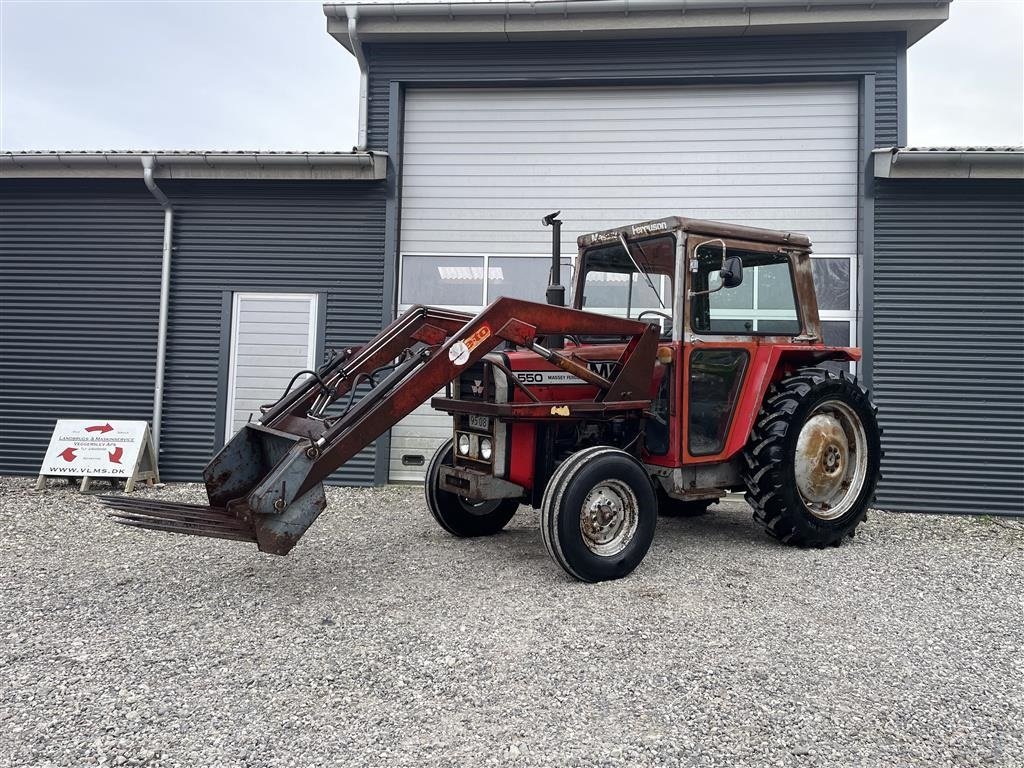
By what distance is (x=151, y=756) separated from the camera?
2.24 m

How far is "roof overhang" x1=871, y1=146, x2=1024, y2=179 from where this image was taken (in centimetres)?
669

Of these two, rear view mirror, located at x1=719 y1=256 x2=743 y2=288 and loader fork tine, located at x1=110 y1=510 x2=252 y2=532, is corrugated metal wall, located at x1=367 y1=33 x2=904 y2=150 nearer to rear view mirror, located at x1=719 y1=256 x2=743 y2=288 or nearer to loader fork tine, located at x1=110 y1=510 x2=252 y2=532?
rear view mirror, located at x1=719 y1=256 x2=743 y2=288

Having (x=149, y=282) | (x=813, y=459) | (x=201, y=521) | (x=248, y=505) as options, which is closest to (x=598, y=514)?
(x=813, y=459)

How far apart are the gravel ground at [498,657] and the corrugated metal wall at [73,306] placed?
331 centimetres

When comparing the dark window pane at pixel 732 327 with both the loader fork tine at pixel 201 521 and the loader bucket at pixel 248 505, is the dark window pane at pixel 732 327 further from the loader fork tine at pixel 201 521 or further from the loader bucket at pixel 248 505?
the loader fork tine at pixel 201 521

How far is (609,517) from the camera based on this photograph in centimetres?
419

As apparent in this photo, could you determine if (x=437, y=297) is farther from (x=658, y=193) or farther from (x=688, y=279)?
(x=688, y=279)

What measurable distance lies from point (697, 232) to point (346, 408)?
8.84ft

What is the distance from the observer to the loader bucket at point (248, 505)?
134 inches

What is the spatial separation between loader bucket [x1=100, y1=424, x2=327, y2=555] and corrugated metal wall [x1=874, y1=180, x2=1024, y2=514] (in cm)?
626

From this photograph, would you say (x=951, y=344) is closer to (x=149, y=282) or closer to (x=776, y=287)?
(x=776, y=287)

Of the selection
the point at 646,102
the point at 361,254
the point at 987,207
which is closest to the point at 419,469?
the point at 361,254

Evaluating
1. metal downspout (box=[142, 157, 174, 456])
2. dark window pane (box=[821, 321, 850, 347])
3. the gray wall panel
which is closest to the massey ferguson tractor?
dark window pane (box=[821, 321, 850, 347])

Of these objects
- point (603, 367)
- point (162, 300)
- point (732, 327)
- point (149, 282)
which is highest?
point (149, 282)
